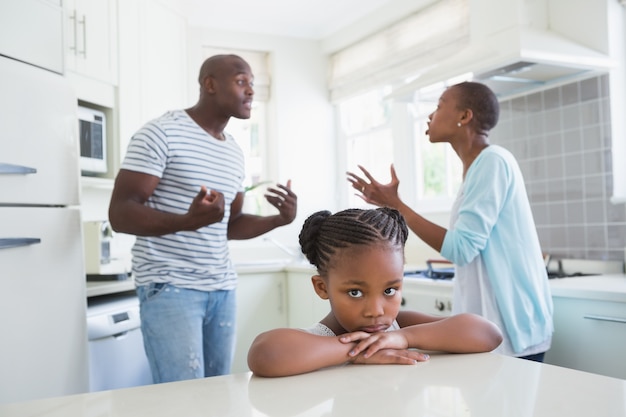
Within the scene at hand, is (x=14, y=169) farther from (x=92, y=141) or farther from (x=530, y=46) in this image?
(x=530, y=46)

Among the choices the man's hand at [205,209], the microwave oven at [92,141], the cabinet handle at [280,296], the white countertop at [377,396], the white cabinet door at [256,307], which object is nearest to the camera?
the white countertop at [377,396]

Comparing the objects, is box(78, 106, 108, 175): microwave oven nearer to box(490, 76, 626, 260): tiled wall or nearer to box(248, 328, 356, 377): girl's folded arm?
box(490, 76, 626, 260): tiled wall

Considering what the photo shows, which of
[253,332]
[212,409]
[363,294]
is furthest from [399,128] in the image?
[212,409]

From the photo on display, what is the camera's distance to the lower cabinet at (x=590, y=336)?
6.29 feet

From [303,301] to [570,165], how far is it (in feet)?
5.42

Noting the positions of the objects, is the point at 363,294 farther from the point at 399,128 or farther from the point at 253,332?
the point at 399,128

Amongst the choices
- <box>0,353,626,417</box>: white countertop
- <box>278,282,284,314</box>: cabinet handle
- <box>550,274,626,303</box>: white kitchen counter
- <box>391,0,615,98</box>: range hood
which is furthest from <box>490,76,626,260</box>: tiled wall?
<box>0,353,626,417</box>: white countertop

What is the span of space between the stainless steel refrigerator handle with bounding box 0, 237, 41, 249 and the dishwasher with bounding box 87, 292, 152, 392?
1.96ft

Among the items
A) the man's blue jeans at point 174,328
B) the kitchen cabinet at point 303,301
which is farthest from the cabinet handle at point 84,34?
the man's blue jeans at point 174,328

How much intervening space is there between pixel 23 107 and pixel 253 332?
221 cm

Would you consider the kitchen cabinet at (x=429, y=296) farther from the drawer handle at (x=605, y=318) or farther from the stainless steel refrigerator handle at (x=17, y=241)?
the stainless steel refrigerator handle at (x=17, y=241)

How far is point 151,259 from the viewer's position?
170 centimetres

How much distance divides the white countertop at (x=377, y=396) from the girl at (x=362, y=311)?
0.04 m

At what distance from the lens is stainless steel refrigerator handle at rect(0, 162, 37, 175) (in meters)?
1.68
